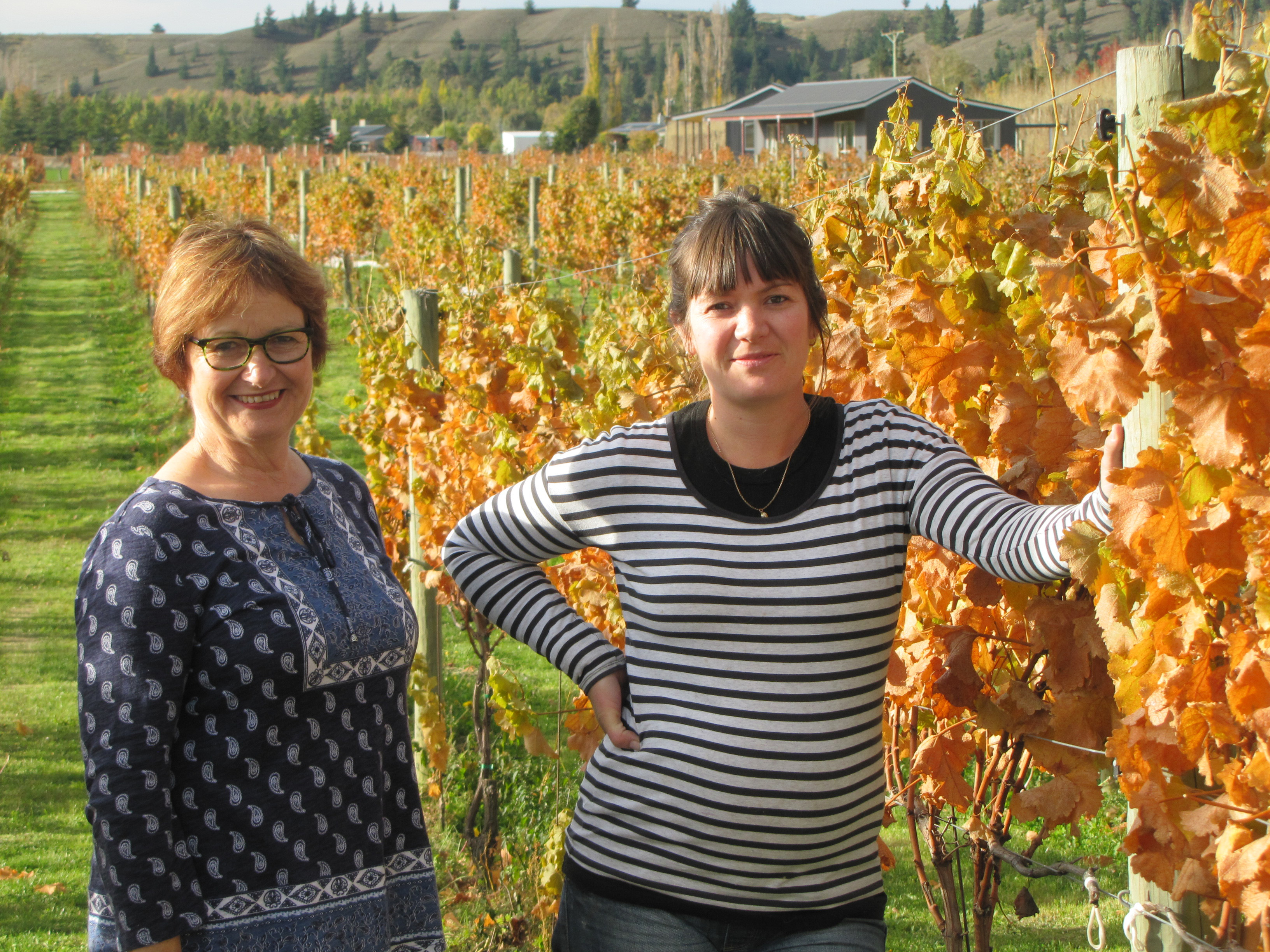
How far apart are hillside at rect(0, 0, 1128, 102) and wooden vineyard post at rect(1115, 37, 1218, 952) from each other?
130440 millimetres

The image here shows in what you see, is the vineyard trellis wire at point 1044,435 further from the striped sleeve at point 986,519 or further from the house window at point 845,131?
the house window at point 845,131

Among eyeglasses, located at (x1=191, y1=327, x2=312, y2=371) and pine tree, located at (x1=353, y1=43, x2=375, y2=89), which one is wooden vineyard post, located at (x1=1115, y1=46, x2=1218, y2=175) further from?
pine tree, located at (x1=353, y1=43, x2=375, y2=89)

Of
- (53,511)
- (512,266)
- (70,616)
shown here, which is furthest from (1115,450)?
(53,511)

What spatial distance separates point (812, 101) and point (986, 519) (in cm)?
4936

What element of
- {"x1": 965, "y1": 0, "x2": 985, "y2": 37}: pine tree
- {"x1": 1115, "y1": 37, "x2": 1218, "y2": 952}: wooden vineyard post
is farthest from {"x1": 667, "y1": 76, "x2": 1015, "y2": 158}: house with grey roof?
{"x1": 965, "y1": 0, "x2": 985, "y2": 37}: pine tree

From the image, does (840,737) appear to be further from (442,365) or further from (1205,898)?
(442,365)

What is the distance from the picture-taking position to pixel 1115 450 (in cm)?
167

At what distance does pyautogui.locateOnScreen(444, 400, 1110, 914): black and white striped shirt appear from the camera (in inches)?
66.7

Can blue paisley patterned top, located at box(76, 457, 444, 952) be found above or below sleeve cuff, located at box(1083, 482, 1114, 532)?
below

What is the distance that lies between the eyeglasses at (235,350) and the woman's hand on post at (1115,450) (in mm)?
1212

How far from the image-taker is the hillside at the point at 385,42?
13712 cm

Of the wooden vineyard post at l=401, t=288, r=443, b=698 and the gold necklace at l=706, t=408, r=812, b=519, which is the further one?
the wooden vineyard post at l=401, t=288, r=443, b=698

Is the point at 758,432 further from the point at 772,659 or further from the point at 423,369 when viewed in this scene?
the point at 423,369

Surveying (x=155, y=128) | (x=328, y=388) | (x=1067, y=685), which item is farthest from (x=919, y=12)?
(x=1067, y=685)
